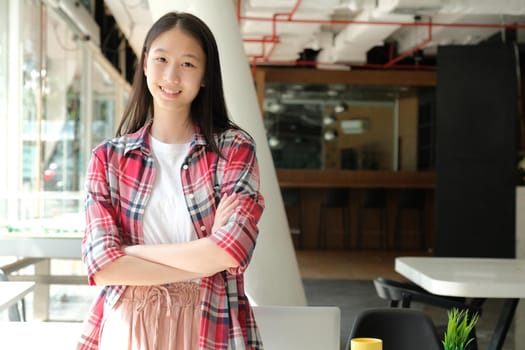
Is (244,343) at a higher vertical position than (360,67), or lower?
lower

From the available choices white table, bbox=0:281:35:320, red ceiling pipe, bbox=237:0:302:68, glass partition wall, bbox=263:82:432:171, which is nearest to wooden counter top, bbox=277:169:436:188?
glass partition wall, bbox=263:82:432:171

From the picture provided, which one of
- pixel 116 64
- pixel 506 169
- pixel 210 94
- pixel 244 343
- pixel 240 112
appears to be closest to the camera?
pixel 244 343

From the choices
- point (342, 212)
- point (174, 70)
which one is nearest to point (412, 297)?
point (174, 70)

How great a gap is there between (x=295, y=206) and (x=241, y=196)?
11.3 metres

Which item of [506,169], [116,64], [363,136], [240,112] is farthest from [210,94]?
[363,136]

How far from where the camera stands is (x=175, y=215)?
5.43 ft

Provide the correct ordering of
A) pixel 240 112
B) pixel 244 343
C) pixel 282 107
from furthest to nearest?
pixel 282 107 → pixel 240 112 → pixel 244 343

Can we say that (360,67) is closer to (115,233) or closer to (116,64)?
(116,64)

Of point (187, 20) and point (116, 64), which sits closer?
point (187, 20)

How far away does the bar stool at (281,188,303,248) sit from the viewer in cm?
1267

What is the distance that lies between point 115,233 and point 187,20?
0.48 metres

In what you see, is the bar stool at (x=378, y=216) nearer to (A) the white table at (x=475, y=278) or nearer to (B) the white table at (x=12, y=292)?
(A) the white table at (x=475, y=278)

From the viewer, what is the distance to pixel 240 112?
4.18 m

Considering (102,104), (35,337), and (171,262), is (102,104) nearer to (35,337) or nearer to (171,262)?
(35,337)
